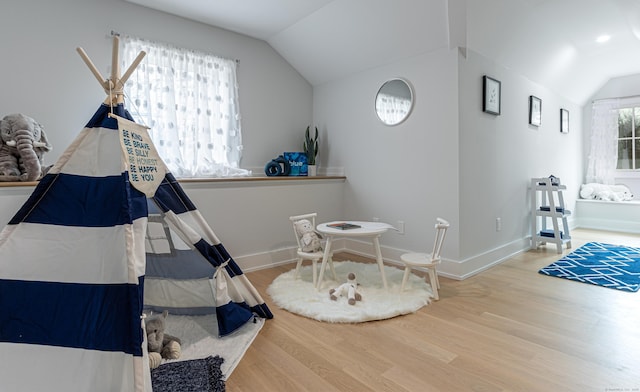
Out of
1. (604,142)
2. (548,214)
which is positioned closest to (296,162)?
(548,214)

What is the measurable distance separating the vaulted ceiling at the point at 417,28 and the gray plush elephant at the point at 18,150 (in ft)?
5.26

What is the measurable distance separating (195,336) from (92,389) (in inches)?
26.0

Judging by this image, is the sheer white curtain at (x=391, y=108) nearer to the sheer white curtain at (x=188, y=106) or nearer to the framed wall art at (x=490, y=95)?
the framed wall art at (x=490, y=95)

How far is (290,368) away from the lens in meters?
1.68

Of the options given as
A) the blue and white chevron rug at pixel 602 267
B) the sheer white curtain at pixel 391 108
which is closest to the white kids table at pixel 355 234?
the sheer white curtain at pixel 391 108

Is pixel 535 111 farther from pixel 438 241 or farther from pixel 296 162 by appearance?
pixel 296 162

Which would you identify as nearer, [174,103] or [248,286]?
[248,286]

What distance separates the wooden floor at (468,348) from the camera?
1549 millimetres

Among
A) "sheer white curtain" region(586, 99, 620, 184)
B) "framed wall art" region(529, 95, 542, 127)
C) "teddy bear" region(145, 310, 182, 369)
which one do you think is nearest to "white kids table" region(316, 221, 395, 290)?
"teddy bear" region(145, 310, 182, 369)

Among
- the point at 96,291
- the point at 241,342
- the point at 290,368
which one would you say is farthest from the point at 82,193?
the point at 290,368

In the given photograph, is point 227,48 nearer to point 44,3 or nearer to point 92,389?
point 44,3

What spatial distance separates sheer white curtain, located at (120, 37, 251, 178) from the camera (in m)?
3.07

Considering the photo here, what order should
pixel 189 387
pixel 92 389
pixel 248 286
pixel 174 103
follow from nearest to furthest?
1. pixel 92 389
2. pixel 189 387
3. pixel 248 286
4. pixel 174 103

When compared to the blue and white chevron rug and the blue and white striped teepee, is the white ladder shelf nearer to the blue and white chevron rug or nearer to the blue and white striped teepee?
the blue and white chevron rug
